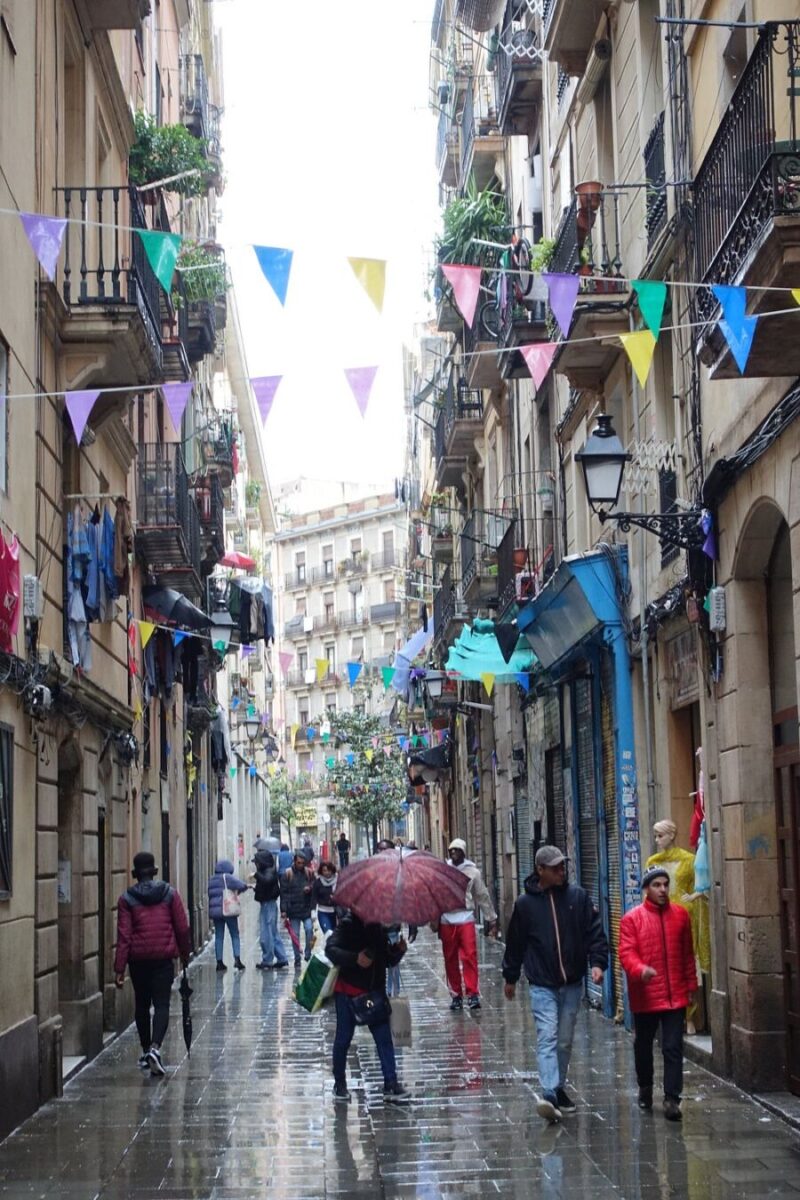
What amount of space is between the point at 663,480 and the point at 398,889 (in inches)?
208

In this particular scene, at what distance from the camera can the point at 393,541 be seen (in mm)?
89938

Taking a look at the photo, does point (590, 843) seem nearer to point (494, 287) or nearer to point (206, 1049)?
point (206, 1049)

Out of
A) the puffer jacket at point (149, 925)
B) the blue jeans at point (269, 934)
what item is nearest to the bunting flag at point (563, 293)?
the puffer jacket at point (149, 925)

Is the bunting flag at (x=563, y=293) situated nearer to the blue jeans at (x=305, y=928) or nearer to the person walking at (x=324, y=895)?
the person walking at (x=324, y=895)

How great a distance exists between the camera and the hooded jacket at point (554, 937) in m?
11.6

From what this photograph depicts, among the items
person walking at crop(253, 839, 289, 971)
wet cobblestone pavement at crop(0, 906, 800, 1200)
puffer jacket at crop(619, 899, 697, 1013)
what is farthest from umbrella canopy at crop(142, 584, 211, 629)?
puffer jacket at crop(619, 899, 697, 1013)

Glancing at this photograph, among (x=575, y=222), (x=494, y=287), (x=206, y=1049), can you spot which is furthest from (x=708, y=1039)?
(x=494, y=287)

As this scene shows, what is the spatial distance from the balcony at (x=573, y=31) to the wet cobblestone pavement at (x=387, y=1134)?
10.5 meters

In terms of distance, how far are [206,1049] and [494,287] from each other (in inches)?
496

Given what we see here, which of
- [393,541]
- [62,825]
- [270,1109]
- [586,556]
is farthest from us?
[393,541]

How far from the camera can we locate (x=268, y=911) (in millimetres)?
26906

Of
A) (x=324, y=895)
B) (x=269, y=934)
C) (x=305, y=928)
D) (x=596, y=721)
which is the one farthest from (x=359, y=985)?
(x=269, y=934)

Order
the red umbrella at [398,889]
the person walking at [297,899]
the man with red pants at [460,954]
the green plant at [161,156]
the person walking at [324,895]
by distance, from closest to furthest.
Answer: the red umbrella at [398,889]
the man with red pants at [460,954]
the green plant at [161,156]
the person walking at [324,895]
the person walking at [297,899]

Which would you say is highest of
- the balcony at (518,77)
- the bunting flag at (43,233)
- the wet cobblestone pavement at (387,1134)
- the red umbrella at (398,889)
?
the balcony at (518,77)
